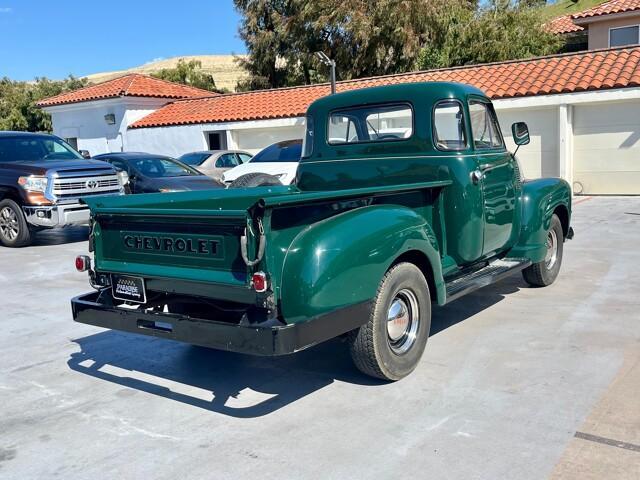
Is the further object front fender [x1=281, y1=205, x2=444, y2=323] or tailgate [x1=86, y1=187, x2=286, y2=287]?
tailgate [x1=86, y1=187, x2=286, y2=287]

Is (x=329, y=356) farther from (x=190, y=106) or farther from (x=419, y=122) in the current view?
(x=190, y=106)

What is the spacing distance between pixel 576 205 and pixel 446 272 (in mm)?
10608

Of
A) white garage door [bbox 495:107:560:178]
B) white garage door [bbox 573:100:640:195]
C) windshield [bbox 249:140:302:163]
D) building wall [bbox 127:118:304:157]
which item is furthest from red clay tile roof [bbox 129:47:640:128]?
windshield [bbox 249:140:302:163]

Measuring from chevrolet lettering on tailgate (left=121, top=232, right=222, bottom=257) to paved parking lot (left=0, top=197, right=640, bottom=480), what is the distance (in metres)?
1.00

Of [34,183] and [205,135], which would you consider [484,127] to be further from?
[205,135]

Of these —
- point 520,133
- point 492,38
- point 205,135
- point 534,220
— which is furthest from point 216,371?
point 492,38

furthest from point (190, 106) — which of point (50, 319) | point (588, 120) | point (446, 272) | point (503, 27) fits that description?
point (446, 272)

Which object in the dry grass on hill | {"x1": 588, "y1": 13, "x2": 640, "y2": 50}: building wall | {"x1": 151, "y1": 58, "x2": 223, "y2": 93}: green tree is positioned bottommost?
{"x1": 588, "y1": 13, "x2": 640, "y2": 50}: building wall

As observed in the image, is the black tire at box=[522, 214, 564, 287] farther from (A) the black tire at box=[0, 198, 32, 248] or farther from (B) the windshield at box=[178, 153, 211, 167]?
(B) the windshield at box=[178, 153, 211, 167]

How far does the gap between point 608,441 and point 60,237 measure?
10.8 metres

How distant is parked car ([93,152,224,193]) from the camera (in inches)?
476

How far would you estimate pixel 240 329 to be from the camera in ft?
12.0

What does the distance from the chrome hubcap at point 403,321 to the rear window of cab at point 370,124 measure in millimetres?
1660

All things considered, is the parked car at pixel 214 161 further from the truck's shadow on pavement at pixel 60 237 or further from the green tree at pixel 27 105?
the green tree at pixel 27 105
